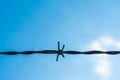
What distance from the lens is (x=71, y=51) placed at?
30.4ft

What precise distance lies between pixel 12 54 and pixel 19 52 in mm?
226

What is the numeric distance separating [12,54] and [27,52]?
0.38 meters

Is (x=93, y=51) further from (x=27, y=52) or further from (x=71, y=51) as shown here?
(x=27, y=52)

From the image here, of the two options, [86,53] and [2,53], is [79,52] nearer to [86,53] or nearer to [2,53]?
[86,53]

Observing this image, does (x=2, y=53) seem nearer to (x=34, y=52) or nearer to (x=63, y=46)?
(x=34, y=52)

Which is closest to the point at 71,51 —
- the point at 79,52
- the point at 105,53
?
the point at 79,52

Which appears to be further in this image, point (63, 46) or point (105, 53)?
point (63, 46)

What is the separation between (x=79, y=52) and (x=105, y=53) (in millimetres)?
636

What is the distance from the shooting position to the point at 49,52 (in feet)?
30.2

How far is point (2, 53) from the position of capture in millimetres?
9094

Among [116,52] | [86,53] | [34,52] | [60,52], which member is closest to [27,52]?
[34,52]

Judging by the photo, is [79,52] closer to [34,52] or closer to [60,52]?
[60,52]

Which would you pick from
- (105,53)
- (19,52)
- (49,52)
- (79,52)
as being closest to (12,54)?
(19,52)

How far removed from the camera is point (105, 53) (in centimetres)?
905
